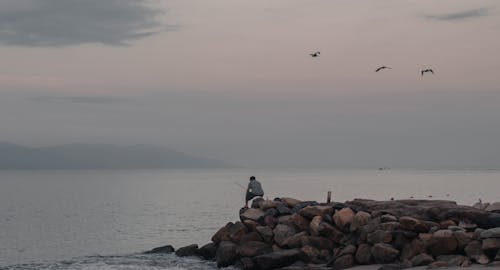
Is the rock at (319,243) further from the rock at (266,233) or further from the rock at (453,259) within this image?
the rock at (453,259)

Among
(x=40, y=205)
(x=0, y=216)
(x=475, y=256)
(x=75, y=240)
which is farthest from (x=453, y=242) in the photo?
(x=40, y=205)

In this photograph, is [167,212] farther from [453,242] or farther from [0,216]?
[453,242]

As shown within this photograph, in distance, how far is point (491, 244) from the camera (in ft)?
76.8

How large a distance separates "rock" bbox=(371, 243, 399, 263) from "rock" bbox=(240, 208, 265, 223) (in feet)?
22.8

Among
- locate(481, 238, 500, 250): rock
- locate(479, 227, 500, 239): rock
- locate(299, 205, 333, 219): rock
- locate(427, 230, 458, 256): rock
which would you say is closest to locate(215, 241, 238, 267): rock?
locate(299, 205, 333, 219): rock

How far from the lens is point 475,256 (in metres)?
23.6

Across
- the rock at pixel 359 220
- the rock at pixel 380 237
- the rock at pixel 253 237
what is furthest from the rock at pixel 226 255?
the rock at pixel 380 237

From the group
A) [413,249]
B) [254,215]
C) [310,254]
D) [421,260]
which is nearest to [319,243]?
[310,254]

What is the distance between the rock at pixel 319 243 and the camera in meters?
28.1

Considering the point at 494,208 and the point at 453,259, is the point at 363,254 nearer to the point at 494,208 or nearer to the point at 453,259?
the point at 453,259

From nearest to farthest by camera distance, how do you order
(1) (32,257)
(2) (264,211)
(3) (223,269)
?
1. (3) (223,269)
2. (2) (264,211)
3. (1) (32,257)

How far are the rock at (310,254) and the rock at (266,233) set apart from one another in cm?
218

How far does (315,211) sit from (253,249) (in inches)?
123

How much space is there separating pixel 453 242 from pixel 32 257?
25.4m
